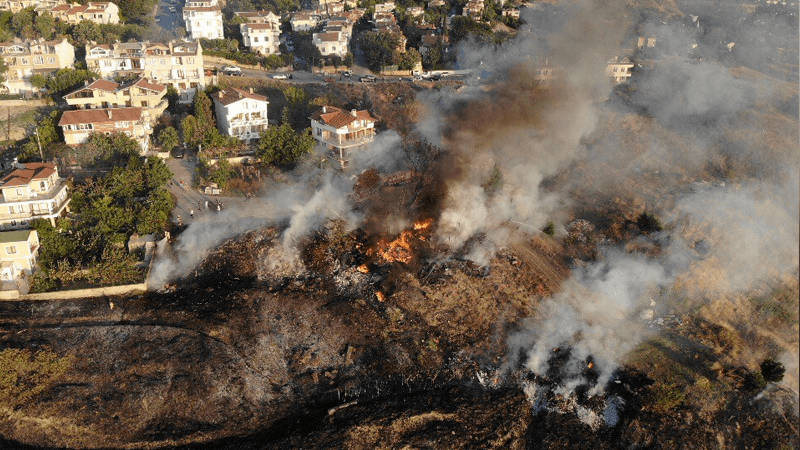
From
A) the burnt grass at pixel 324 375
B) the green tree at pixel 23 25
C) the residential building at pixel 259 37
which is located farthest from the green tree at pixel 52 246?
the residential building at pixel 259 37

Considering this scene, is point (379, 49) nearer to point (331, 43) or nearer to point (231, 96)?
point (331, 43)

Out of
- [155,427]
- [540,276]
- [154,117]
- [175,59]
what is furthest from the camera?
[175,59]

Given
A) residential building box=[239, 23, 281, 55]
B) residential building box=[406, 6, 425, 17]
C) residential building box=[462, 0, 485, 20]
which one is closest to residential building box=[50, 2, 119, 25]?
residential building box=[239, 23, 281, 55]

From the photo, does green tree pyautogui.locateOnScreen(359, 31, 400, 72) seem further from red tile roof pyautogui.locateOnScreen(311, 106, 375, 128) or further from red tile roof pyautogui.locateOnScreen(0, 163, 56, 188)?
red tile roof pyautogui.locateOnScreen(0, 163, 56, 188)

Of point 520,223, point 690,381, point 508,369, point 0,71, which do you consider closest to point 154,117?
point 0,71

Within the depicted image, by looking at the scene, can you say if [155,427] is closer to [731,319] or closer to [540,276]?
[540,276]

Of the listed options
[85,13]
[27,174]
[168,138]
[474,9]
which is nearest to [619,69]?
[474,9]
